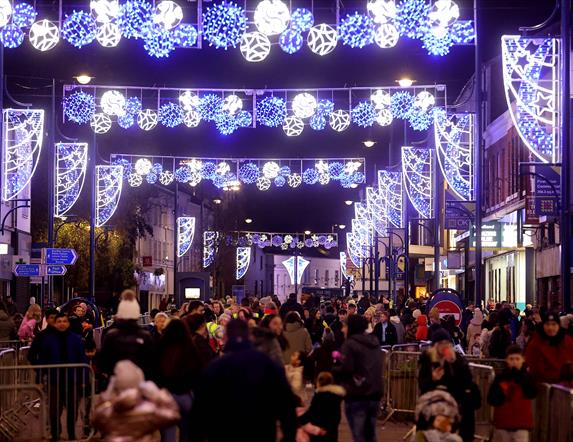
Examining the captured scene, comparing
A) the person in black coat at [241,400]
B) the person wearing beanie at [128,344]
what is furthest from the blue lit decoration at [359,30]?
the person in black coat at [241,400]

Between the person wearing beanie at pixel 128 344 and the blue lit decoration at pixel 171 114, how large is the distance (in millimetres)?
22122

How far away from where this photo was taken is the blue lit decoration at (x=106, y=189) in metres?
45.2

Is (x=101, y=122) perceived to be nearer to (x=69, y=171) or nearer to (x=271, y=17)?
(x=69, y=171)

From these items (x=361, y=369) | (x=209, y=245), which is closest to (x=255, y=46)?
(x=361, y=369)

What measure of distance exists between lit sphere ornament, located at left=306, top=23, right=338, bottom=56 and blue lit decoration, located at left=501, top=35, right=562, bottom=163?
337cm

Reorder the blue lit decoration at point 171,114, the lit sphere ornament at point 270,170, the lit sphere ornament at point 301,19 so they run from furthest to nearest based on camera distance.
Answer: the lit sphere ornament at point 270,170, the blue lit decoration at point 171,114, the lit sphere ornament at point 301,19

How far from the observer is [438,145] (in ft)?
121

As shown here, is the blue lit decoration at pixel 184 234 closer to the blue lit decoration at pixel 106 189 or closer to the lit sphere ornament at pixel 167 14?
the blue lit decoration at pixel 106 189

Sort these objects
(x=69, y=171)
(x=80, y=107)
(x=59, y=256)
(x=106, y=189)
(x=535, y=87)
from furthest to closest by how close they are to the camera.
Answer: (x=106, y=189) → (x=69, y=171) → (x=59, y=256) → (x=80, y=107) → (x=535, y=87)

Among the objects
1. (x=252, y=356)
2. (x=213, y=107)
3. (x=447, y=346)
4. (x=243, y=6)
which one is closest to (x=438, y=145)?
(x=213, y=107)

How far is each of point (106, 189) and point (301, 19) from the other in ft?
73.7

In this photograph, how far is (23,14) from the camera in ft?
82.3

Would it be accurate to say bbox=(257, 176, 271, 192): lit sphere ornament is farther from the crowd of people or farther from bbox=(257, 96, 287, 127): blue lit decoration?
the crowd of people

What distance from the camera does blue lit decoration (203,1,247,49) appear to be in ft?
80.0
